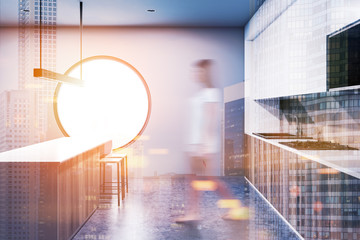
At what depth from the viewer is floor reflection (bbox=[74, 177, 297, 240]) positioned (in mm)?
3674

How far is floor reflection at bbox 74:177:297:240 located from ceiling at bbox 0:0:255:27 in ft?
8.86

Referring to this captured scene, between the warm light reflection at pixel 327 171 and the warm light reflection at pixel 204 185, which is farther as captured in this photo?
the warm light reflection at pixel 204 185

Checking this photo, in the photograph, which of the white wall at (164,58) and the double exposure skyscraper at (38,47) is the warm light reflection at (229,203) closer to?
the white wall at (164,58)

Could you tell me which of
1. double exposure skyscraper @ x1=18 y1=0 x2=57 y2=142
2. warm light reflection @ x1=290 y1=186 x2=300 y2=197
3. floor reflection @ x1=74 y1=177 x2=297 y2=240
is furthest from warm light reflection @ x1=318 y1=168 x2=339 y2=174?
double exposure skyscraper @ x1=18 y1=0 x2=57 y2=142

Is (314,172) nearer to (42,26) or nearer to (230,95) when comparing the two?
(42,26)

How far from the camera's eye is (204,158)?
3.42 metres

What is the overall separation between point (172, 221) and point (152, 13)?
10.6 feet

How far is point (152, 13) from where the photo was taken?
5738 mm

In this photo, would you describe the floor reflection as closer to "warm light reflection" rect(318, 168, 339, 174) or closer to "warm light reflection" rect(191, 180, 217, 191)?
"warm light reflection" rect(191, 180, 217, 191)

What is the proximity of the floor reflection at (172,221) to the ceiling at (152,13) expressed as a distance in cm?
270

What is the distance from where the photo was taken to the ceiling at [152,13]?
5.20 metres

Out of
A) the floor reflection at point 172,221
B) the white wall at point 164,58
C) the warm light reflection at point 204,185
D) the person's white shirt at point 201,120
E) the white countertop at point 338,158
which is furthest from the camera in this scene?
the white wall at point 164,58

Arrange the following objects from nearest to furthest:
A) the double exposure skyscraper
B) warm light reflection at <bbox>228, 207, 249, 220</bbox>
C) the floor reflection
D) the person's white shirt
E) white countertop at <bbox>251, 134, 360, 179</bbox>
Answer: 1. white countertop at <bbox>251, 134, 360, 179</bbox>
2. the person's white shirt
3. the floor reflection
4. the double exposure skyscraper
5. warm light reflection at <bbox>228, 207, 249, 220</bbox>

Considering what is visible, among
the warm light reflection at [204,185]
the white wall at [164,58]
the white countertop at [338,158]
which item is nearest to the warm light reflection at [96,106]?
the white wall at [164,58]
